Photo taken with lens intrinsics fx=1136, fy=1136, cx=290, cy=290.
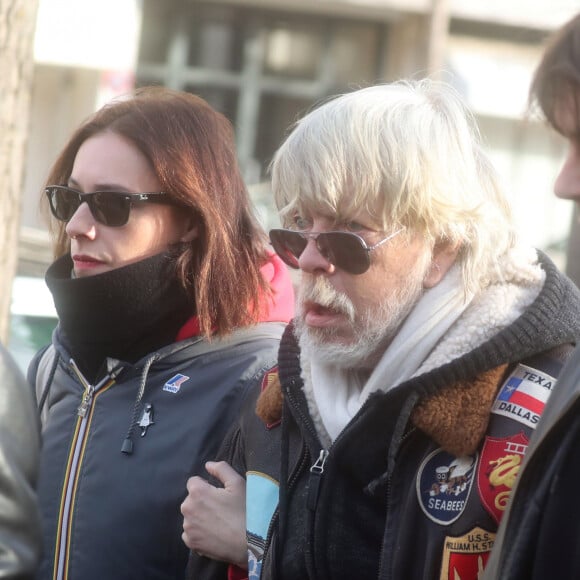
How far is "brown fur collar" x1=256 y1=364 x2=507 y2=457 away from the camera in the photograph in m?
2.12

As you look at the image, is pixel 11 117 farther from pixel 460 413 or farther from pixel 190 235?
pixel 460 413

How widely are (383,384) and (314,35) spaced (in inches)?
435

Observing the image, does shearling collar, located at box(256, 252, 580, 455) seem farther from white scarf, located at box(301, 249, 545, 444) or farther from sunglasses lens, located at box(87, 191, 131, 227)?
sunglasses lens, located at box(87, 191, 131, 227)

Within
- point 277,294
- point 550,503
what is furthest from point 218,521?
point 550,503

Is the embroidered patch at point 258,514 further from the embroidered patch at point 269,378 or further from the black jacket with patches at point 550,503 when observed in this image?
the black jacket with patches at point 550,503

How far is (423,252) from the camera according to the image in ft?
7.91

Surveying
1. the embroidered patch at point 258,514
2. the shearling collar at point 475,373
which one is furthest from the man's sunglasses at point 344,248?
the embroidered patch at point 258,514

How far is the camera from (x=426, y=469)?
216cm

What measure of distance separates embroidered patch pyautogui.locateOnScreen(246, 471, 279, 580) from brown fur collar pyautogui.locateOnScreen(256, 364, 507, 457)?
1.51 ft

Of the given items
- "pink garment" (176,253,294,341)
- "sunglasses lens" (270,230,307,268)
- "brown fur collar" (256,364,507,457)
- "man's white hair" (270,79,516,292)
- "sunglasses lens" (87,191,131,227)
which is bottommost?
"pink garment" (176,253,294,341)

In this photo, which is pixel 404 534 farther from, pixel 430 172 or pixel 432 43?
pixel 432 43

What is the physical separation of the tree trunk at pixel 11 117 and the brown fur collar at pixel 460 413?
2.45 metres

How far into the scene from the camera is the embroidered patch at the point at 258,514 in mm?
2457

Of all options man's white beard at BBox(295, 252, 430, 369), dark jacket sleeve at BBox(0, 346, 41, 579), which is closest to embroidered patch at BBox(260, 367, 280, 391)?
man's white beard at BBox(295, 252, 430, 369)
